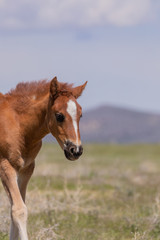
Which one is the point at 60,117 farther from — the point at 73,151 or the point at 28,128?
the point at 28,128

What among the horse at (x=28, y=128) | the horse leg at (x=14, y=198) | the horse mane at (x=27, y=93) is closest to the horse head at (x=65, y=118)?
the horse at (x=28, y=128)

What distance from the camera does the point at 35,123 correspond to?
8.87 m

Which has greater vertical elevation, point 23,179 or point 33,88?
point 33,88

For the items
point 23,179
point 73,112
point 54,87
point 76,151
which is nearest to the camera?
point 76,151

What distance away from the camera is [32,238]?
30.2ft

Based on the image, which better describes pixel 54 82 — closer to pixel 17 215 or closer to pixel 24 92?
pixel 24 92

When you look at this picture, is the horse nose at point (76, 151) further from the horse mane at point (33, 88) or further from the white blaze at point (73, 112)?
the horse mane at point (33, 88)

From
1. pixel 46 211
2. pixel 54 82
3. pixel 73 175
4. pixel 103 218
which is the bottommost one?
pixel 73 175

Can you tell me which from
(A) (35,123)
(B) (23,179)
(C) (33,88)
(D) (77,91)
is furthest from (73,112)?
(B) (23,179)

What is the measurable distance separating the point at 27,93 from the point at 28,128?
610 millimetres

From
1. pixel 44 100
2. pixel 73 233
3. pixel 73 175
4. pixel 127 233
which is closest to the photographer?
pixel 44 100

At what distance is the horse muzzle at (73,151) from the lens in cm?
799

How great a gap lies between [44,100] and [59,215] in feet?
14.0

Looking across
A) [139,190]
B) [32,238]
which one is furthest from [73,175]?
[32,238]
